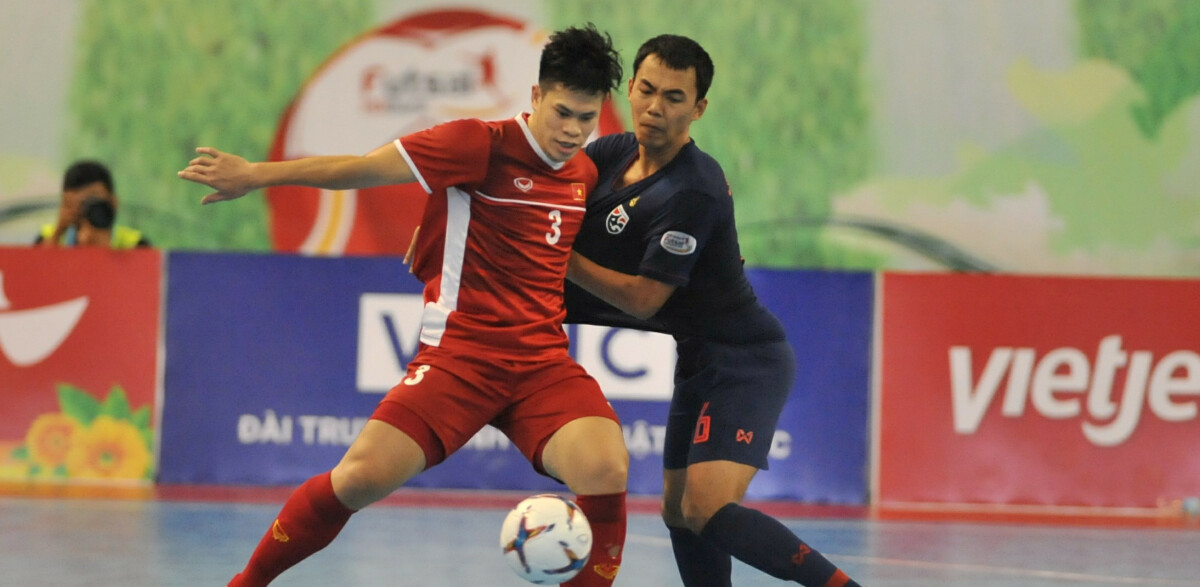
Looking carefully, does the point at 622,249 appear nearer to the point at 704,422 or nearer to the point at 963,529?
the point at 704,422

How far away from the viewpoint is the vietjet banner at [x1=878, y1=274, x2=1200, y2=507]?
24.3 feet

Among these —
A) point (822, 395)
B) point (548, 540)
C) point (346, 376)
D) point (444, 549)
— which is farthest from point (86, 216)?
point (548, 540)

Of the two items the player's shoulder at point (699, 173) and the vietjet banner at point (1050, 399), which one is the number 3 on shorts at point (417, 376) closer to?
the player's shoulder at point (699, 173)

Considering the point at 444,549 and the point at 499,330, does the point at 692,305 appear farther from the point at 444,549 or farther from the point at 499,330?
the point at 444,549

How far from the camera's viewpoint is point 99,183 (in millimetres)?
7922

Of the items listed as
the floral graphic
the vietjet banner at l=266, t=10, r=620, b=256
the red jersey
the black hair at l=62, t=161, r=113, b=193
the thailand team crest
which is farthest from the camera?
the vietjet banner at l=266, t=10, r=620, b=256

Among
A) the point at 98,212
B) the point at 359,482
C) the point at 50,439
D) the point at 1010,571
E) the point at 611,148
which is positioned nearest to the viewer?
the point at 359,482

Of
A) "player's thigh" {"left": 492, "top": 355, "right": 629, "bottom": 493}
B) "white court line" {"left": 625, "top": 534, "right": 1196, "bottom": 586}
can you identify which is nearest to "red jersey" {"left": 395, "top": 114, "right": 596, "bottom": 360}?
"player's thigh" {"left": 492, "top": 355, "right": 629, "bottom": 493}

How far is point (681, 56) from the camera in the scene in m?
4.02

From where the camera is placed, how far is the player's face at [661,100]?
13.1 feet

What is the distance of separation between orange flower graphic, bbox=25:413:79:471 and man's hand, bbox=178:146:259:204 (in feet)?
14.0

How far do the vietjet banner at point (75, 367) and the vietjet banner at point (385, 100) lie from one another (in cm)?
237

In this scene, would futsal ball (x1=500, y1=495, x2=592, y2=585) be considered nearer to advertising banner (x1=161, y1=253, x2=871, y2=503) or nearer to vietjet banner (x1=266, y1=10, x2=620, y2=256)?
advertising banner (x1=161, y1=253, x2=871, y2=503)

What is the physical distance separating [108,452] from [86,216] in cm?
131
